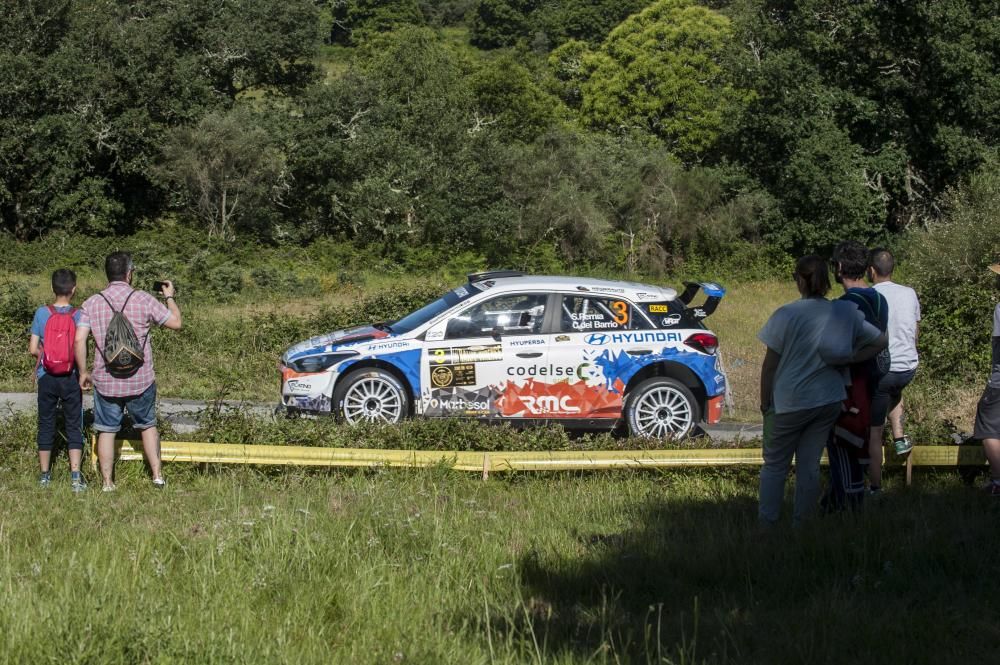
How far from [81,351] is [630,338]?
17.2 feet

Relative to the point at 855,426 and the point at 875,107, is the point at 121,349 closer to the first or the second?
the point at 855,426

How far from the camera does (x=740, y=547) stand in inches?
258

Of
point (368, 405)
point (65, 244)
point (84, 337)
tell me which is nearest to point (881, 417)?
point (368, 405)

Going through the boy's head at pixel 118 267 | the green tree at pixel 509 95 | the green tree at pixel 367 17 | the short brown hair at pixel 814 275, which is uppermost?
the green tree at pixel 367 17

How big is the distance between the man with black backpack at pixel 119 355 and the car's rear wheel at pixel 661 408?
4.72 m

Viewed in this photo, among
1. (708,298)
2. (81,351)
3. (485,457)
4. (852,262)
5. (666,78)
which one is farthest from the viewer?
(666,78)

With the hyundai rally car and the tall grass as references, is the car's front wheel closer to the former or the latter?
the hyundai rally car

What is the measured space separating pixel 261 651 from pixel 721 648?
2.05m

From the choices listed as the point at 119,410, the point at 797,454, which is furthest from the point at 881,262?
the point at 119,410

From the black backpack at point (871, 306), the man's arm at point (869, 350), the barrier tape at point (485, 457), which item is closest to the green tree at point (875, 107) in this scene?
the barrier tape at point (485, 457)

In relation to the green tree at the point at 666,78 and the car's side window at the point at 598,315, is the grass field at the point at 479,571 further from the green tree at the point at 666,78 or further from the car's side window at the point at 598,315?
the green tree at the point at 666,78

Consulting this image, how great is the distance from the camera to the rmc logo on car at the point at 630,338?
442 inches

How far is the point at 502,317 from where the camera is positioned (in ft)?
37.3

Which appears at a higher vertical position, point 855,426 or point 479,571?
point 855,426
